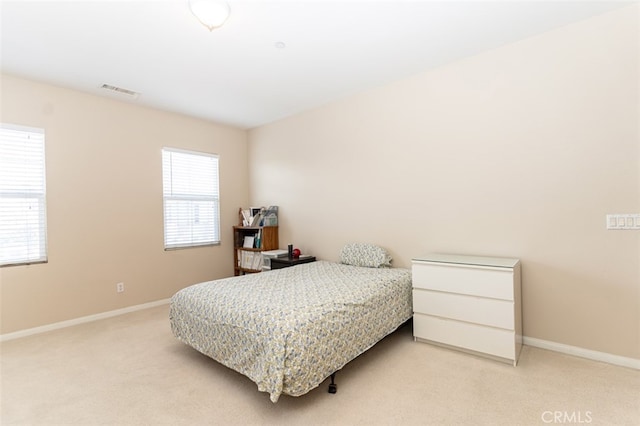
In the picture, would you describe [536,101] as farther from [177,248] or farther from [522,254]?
[177,248]

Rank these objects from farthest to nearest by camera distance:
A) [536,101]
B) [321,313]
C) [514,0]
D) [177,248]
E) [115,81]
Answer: [177,248] < [115,81] < [536,101] < [514,0] < [321,313]

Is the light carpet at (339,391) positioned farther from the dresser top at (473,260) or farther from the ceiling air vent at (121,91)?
the ceiling air vent at (121,91)

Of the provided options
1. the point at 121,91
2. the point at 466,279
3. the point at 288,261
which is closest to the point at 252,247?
the point at 288,261

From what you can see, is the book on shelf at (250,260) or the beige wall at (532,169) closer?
the beige wall at (532,169)

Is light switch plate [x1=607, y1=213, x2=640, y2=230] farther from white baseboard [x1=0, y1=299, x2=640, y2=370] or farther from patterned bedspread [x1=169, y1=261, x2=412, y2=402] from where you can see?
patterned bedspread [x1=169, y1=261, x2=412, y2=402]

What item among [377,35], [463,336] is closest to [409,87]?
[377,35]

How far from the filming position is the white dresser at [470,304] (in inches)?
90.9

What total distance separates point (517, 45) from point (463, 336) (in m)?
2.51

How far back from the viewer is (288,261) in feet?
12.9

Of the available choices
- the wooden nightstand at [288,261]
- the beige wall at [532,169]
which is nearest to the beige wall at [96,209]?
the wooden nightstand at [288,261]

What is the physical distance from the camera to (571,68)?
2418 millimetres

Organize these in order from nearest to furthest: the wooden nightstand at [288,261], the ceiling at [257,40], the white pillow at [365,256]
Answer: the ceiling at [257,40] < the white pillow at [365,256] < the wooden nightstand at [288,261]

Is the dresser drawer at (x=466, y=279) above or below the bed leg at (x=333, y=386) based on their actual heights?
above

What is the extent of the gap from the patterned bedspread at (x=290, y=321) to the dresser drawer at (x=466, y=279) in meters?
0.23
